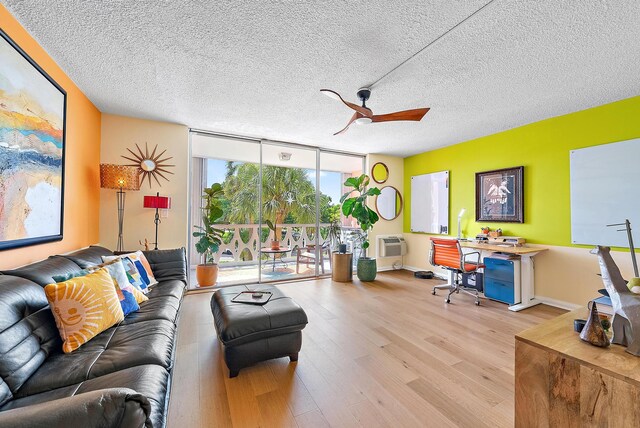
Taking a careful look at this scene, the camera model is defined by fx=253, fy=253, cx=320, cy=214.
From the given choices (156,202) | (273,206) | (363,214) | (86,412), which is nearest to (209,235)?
(156,202)

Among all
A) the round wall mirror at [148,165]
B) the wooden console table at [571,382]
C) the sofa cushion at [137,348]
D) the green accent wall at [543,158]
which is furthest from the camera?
the round wall mirror at [148,165]

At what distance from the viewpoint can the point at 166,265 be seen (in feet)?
9.59

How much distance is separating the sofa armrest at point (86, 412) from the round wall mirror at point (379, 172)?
5147mm

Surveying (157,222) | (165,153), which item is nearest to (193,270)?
(157,222)

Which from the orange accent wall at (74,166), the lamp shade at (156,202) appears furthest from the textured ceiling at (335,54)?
the lamp shade at (156,202)

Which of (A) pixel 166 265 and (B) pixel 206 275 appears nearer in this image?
(A) pixel 166 265

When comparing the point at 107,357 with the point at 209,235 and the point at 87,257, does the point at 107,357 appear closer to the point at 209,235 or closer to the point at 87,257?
the point at 87,257

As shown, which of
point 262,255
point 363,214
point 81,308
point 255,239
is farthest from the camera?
point 262,255

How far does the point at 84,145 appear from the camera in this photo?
111 inches

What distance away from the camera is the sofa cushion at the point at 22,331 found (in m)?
1.10

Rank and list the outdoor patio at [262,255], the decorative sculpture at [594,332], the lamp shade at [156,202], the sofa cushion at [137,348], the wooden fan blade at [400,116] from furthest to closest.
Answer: the outdoor patio at [262,255]
the lamp shade at [156,202]
the wooden fan blade at [400,116]
the sofa cushion at [137,348]
the decorative sculpture at [594,332]

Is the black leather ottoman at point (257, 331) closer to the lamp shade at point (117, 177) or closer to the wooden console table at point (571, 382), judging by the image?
the wooden console table at point (571, 382)

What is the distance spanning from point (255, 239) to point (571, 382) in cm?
493

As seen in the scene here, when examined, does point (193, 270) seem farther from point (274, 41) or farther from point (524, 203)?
point (524, 203)
